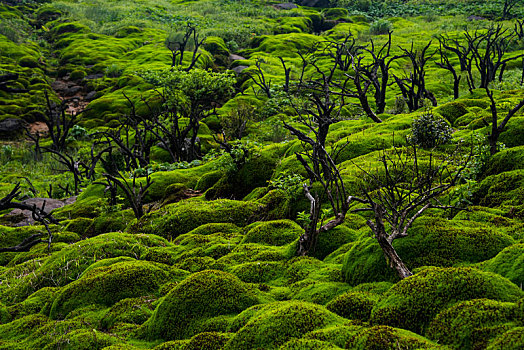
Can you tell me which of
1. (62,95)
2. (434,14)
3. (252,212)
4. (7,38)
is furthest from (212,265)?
(434,14)

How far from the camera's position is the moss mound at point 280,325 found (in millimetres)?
3673

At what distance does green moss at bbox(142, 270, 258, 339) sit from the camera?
4.60 m

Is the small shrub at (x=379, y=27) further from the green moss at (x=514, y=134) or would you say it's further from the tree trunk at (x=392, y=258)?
the tree trunk at (x=392, y=258)

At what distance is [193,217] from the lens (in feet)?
31.8

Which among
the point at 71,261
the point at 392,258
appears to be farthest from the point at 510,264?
the point at 71,261

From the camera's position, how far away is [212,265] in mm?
6539

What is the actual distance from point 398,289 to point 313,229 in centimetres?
226

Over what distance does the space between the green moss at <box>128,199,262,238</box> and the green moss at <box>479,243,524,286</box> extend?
18.7 feet

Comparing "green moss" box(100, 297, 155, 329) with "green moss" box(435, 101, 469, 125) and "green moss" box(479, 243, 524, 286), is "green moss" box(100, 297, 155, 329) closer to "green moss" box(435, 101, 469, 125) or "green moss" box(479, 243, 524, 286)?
"green moss" box(479, 243, 524, 286)

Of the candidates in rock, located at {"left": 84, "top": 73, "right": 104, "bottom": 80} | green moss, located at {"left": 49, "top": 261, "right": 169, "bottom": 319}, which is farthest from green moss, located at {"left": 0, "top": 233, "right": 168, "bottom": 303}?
rock, located at {"left": 84, "top": 73, "right": 104, "bottom": 80}

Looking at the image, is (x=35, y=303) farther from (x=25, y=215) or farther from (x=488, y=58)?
(x=488, y=58)

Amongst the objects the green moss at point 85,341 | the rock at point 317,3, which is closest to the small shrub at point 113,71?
the green moss at point 85,341

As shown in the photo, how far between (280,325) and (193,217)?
6200 millimetres

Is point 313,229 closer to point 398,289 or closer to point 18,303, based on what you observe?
point 398,289
